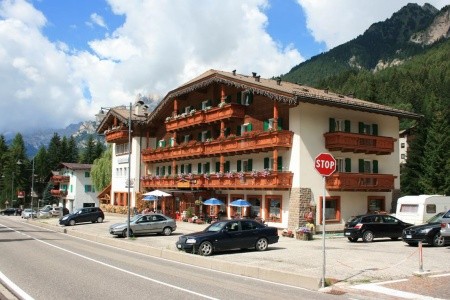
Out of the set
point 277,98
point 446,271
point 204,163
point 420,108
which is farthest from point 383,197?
point 420,108

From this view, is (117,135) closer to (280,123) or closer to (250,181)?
(250,181)

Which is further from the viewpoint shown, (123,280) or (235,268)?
(235,268)

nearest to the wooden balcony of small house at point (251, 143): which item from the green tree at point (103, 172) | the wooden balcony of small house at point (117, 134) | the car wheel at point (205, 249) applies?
the car wheel at point (205, 249)

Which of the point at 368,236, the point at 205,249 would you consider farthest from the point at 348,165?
the point at 205,249

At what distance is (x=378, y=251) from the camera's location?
23188mm

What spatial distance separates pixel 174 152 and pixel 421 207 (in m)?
24.7

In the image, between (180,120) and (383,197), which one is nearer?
(383,197)

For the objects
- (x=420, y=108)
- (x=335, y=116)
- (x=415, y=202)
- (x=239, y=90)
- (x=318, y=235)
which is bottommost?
(x=318, y=235)

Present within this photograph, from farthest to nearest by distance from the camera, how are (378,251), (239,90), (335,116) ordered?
1. (239,90)
2. (335,116)
3. (378,251)

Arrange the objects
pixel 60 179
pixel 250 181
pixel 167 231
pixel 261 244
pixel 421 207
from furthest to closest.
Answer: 1. pixel 60 179
2. pixel 250 181
3. pixel 167 231
4. pixel 421 207
5. pixel 261 244

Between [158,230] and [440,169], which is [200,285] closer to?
[158,230]

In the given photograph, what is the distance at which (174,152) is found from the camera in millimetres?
49344

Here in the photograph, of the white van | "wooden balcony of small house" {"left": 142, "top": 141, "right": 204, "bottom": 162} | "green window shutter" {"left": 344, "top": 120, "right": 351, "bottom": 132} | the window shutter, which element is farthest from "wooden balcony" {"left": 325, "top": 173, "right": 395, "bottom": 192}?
"wooden balcony of small house" {"left": 142, "top": 141, "right": 204, "bottom": 162}

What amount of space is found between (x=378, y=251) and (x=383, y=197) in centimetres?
1696
